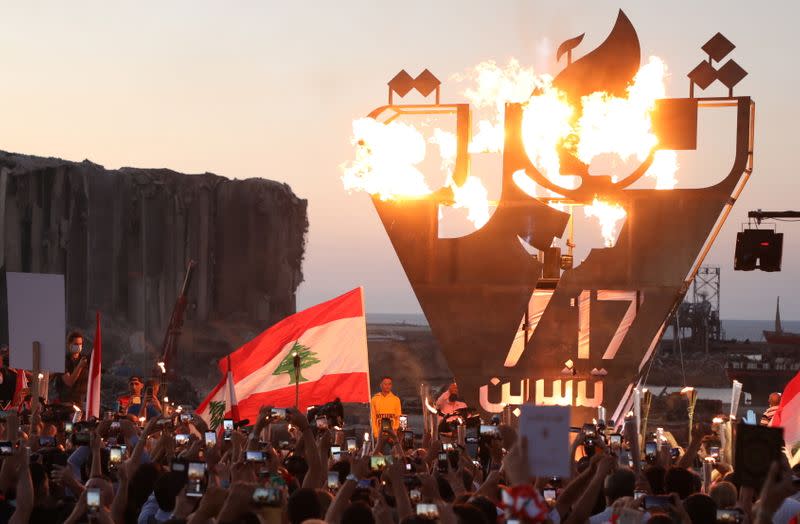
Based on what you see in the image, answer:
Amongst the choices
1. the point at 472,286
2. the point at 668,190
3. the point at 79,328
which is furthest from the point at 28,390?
the point at 79,328

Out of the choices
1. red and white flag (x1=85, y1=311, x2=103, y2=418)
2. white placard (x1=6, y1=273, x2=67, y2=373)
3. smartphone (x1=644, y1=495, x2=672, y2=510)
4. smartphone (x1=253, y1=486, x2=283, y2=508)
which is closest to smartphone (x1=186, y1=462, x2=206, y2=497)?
smartphone (x1=253, y1=486, x2=283, y2=508)

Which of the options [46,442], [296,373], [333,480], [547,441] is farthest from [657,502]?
[296,373]

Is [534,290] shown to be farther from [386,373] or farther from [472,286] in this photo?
[386,373]

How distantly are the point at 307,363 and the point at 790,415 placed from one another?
5677 mm

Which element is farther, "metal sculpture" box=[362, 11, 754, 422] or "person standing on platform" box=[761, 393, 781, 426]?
"metal sculpture" box=[362, 11, 754, 422]

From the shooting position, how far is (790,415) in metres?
14.6

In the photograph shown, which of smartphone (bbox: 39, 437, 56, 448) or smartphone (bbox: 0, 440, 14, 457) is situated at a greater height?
smartphone (bbox: 0, 440, 14, 457)

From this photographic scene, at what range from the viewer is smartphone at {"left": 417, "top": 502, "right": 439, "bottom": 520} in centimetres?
610

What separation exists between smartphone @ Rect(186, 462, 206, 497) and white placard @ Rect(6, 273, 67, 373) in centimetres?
677

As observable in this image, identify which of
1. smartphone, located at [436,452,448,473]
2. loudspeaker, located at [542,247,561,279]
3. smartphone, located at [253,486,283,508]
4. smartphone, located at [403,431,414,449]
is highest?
loudspeaker, located at [542,247,561,279]

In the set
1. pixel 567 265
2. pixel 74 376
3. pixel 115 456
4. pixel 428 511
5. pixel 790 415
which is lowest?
pixel 790 415

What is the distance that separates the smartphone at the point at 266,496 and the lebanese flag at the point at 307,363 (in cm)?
1025

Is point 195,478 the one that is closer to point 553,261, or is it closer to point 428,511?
point 428,511

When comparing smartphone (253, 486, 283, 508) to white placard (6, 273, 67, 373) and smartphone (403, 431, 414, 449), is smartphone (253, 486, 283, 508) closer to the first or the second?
smartphone (403, 431, 414, 449)
